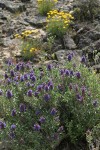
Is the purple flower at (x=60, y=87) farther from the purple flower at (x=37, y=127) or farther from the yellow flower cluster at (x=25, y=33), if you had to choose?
the yellow flower cluster at (x=25, y=33)

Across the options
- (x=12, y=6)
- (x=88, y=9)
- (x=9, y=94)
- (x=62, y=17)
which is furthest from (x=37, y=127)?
(x=12, y=6)

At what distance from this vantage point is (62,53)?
808 cm

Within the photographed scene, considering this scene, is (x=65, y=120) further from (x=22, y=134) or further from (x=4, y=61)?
(x=4, y=61)

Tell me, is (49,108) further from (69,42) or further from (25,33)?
(25,33)

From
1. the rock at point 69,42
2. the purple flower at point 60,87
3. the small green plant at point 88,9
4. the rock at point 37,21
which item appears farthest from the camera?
the rock at point 37,21

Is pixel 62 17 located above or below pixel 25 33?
above

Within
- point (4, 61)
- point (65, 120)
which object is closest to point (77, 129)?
point (65, 120)

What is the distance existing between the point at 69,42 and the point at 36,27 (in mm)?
1593

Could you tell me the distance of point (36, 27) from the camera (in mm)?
9945

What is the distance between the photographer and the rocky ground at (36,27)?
8.05 m

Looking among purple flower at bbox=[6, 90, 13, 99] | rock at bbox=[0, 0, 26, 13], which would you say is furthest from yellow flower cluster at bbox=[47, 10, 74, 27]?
purple flower at bbox=[6, 90, 13, 99]

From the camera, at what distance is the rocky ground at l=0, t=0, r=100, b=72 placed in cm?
805

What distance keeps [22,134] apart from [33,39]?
174 inches

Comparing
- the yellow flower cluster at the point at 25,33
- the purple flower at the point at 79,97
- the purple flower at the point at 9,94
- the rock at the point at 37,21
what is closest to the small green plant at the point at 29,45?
the yellow flower cluster at the point at 25,33
